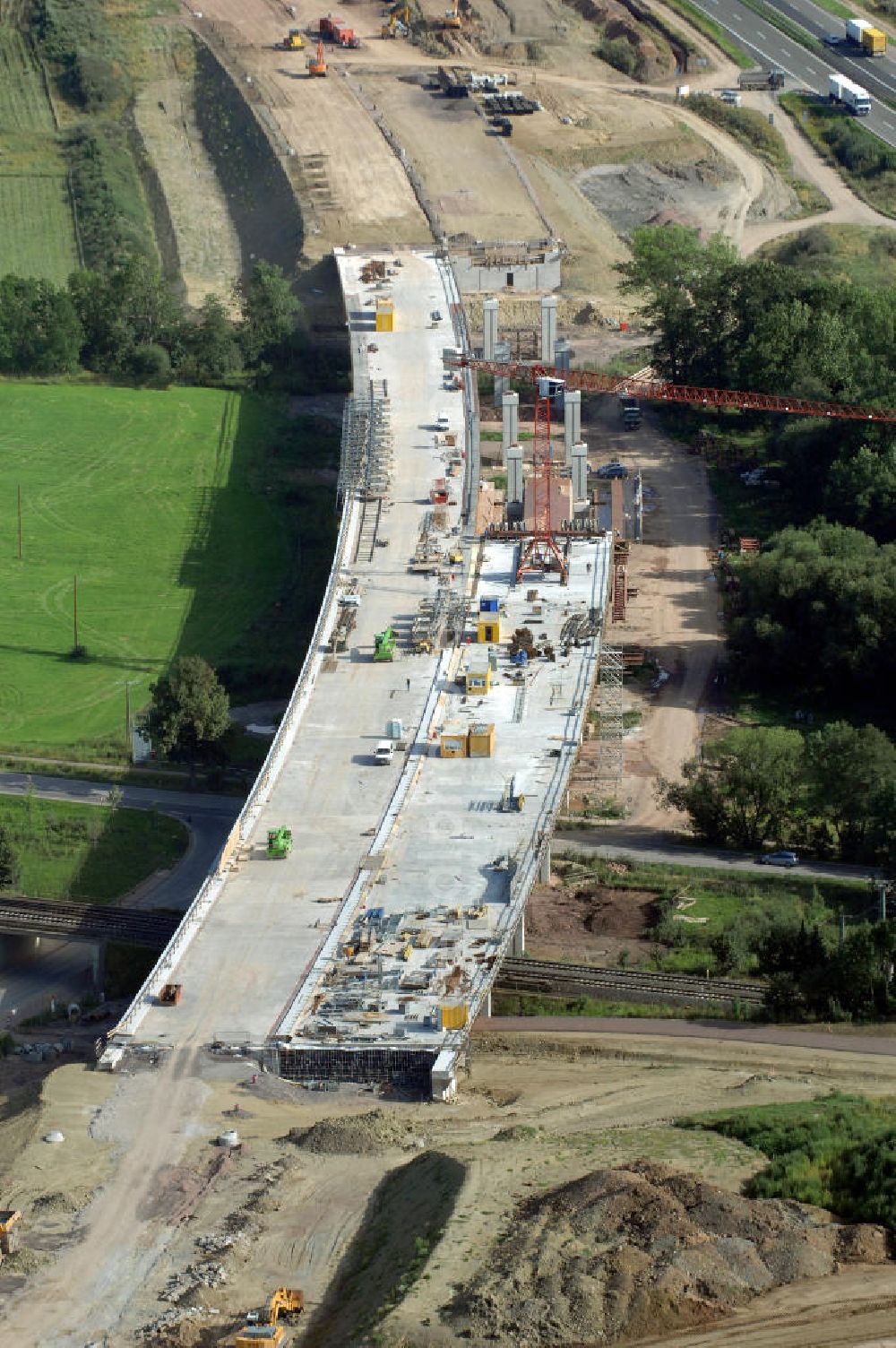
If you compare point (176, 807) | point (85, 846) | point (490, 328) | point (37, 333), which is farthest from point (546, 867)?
point (37, 333)

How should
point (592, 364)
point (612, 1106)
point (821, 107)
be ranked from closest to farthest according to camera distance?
point (612, 1106)
point (592, 364)
point (821, 107)

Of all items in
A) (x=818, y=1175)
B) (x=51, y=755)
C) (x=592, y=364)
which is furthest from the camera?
(x=592, y=364)

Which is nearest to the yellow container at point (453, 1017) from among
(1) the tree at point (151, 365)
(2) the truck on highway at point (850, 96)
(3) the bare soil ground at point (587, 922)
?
(3) the bare soil ground at point (587, 922)

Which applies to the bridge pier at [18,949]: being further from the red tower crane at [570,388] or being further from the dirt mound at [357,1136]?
the red tower crane at [570,388]

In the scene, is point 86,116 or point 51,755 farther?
point 86,116

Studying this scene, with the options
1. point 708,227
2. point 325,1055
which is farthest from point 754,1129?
point 708,227

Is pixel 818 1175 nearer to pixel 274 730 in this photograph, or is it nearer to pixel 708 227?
pixel 274 730
